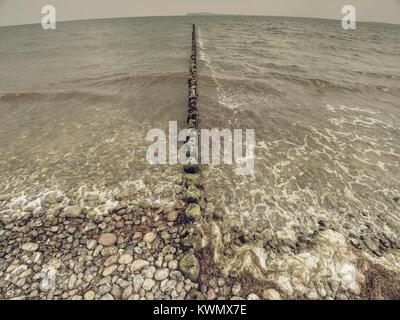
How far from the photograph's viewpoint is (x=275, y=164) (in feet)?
27.4

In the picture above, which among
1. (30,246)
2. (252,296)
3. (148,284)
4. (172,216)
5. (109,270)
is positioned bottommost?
(252,296)

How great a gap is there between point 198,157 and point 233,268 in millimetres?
4683

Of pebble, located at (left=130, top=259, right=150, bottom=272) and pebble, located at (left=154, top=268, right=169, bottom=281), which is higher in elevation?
pebble, located at (left=130, top=259, right=150, bottom=272)

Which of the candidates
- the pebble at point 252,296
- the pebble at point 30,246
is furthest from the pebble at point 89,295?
the pebble at point 252,296

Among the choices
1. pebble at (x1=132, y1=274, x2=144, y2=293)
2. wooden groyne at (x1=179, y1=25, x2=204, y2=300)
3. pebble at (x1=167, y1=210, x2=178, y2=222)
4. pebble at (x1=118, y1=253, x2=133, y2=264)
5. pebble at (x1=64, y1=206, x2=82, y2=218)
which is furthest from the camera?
pebble at (x1=64, y1=206, x2=82, y2=218)

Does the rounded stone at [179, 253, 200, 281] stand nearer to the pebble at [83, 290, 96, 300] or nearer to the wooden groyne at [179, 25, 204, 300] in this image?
the wooden groyne at [179, 25, 204, 300]

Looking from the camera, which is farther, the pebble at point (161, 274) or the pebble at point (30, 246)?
the pebble at point (30, 246)

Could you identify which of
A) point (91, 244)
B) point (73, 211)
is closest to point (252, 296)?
point (91, 244)

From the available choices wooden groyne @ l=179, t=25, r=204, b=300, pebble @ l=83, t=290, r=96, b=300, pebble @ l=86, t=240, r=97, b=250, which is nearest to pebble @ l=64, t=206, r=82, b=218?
pebble @ l=86, t=240, r=97, b=250

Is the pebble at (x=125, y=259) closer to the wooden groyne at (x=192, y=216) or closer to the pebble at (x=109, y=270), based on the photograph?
the pebble at (x=109, y=270)

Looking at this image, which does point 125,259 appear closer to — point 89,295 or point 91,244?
point 89,295

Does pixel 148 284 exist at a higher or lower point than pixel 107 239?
lower

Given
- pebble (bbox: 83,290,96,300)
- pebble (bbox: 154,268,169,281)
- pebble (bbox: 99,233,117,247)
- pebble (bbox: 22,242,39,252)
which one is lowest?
pebble (bbox: 83,290,96,300)
